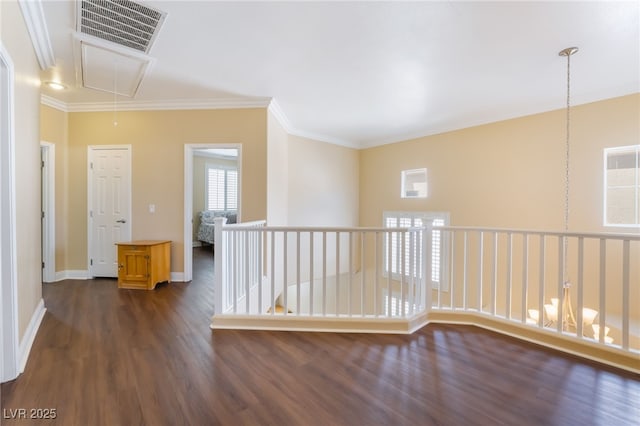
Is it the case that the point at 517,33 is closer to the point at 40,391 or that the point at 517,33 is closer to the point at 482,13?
the point at 482,13

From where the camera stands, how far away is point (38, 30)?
2.27 m

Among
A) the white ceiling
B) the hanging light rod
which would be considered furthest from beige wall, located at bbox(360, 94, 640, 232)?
the hanging light rod

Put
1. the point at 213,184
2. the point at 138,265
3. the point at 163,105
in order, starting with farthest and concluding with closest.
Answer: the point at 213,184 < the point at 163,105 < the point at 138,265

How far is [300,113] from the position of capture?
448 cm

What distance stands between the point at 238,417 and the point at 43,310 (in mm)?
2662

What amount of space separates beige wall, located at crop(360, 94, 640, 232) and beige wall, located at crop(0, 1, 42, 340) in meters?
5.41

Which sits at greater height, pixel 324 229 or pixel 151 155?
pixel 151 155

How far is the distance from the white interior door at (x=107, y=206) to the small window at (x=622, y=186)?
639 centimetres

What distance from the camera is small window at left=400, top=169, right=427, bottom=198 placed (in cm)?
550

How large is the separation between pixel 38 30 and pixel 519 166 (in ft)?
18.8

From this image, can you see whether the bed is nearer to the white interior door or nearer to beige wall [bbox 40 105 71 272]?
the white interior door

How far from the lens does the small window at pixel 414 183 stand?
550 centimetres

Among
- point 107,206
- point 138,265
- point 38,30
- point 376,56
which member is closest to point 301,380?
point 376,56

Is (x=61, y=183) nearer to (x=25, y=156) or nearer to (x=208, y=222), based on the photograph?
(x=25, y=156)
